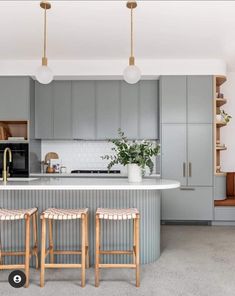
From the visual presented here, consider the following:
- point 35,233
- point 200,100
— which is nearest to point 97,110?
point 200,100

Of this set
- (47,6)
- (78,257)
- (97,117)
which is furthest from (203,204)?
(47,6)

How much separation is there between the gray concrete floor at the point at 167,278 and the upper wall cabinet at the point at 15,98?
291 centimetres

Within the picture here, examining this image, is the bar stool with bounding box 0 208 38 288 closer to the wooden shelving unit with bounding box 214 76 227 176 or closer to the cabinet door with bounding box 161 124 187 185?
the cabinet door with bounding box 161 124 187 185

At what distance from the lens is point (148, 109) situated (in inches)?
215

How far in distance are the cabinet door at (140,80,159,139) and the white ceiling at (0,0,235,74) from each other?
566 mm

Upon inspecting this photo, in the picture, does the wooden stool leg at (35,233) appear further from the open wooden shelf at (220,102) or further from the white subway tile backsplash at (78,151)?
the open wooden shelf at (220,102)

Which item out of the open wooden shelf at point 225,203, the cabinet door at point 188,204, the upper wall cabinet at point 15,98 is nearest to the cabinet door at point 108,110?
the upper wall cabinet at point 15,98

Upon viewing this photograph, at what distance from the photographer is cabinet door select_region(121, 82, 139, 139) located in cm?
547

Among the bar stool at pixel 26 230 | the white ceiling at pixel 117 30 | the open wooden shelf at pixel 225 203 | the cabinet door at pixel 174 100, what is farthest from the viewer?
the cabinet door at pixel 174 100

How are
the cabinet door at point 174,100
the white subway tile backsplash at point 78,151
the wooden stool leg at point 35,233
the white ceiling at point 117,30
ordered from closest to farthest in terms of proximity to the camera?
1. the wooden stool leg at point 35,233
2. the white ceiling at point 117,30
3. the cabinet door at point 174,100
4. the white subway tile backsplash at point 78,151

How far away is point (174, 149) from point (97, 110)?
1.54m

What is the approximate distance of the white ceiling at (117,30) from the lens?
3.41m

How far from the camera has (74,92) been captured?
5.51m

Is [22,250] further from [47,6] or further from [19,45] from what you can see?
[19,45]
